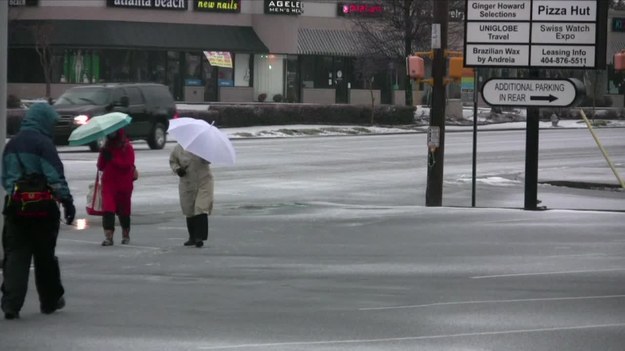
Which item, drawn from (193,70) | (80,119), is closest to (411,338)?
(80,119)

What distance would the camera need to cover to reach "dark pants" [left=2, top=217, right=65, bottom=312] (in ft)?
30.5

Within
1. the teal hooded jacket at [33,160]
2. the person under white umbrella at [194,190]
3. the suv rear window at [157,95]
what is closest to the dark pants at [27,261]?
the teal hooded jacket at [33,160]

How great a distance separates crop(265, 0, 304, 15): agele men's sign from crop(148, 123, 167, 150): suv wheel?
1130 inches

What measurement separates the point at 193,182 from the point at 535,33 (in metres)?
7.58

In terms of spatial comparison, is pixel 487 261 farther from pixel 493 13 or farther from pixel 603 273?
pixel 493 13

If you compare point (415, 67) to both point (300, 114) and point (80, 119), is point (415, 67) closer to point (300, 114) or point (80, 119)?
point (80, 119)

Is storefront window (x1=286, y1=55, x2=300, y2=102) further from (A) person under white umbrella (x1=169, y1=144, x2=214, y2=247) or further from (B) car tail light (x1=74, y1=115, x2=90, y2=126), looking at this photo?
(A) person under white umbrella (x1=169, y1=144, x2=214, y2=247)

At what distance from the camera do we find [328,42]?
A: 2557 inches

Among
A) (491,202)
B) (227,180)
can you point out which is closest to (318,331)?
(491,202)

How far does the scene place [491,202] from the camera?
73.5 feet

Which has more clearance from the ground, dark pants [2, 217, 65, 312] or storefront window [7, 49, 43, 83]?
storefront window [7, 49, 43, 83]

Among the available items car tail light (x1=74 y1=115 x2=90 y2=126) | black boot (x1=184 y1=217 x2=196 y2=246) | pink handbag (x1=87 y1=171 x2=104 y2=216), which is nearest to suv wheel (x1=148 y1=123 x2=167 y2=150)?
car tail light (x1=74 y1=115 x2=90 y2=126)

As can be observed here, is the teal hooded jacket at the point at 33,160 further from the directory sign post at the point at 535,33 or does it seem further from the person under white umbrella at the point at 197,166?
the directory sign post at the point at 535,33

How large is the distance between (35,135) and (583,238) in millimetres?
8346
